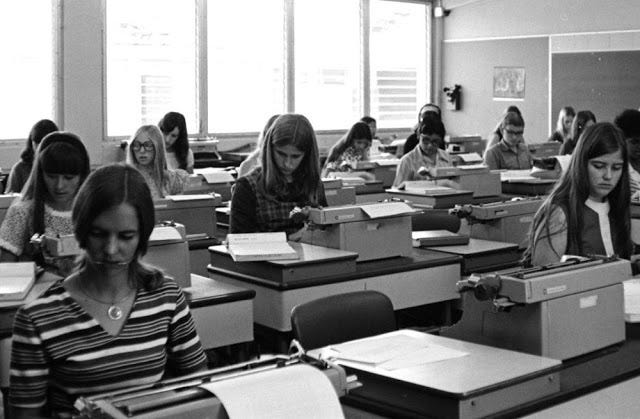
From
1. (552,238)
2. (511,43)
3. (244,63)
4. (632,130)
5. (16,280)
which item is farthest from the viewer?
(511,43)

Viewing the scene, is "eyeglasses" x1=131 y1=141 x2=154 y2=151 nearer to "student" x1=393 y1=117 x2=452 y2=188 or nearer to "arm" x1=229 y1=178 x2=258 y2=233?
"arm" x1=229 y1=178 x2=258 y2=233

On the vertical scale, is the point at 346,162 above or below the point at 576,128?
below

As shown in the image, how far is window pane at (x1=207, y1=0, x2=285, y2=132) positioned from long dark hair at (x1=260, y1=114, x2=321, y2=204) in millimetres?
5683

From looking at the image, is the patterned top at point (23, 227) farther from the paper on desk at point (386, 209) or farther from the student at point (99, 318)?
the student at point (99, 318)

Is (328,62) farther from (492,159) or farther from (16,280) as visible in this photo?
(16,280)

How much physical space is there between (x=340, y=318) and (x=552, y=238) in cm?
Answer: 80

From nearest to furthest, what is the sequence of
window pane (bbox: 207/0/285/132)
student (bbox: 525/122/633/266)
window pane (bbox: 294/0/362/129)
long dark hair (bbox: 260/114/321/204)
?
student (bbox: 525/122/633/266), long dark hair (bbox: 260/114/321/204), window pane (bbox: 207/0/285/132), window pane (bbox: 294/0/362/129)

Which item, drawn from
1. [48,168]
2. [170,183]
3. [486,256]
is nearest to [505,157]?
[170,183]

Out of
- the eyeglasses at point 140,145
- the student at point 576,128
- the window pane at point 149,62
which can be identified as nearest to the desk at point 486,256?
the eyeglasses at point 140,145

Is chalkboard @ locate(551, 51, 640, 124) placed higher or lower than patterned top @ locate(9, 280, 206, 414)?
higher

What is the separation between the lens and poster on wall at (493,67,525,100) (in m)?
10.4

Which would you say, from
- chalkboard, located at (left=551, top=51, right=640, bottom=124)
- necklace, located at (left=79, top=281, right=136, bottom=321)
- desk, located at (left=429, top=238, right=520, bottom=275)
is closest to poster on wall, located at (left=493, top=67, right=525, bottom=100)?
chalkboard, located at (left=551, top=51, right=640, bottom=124)

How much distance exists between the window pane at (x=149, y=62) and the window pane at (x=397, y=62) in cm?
253

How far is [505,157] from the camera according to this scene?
24.2 ft
